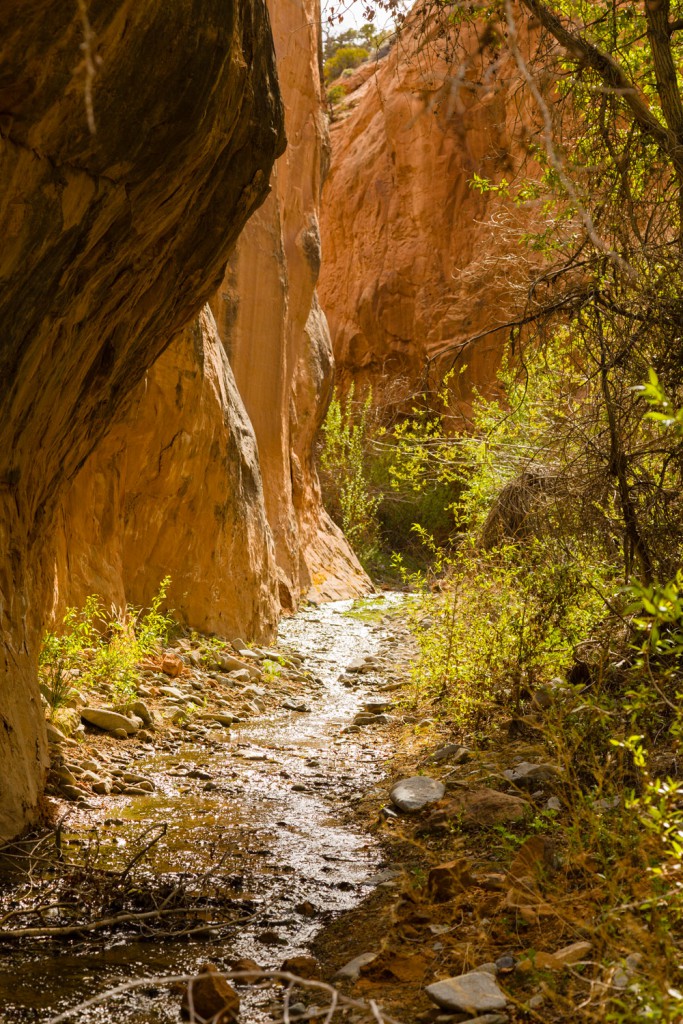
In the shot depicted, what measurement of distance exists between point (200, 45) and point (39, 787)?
3529 millimetres

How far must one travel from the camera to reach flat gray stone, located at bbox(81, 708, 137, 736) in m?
5.95

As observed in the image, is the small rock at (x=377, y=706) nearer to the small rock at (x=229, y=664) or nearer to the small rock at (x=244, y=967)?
the small rock at (x=229, y=664)

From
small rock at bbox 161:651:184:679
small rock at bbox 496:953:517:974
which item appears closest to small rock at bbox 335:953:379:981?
small rock at bbox 496:953:517:974

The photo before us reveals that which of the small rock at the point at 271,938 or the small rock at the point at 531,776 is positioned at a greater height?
the small rock at the point at 531,776

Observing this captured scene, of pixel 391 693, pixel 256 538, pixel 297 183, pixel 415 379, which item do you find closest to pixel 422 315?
pixel 415 379

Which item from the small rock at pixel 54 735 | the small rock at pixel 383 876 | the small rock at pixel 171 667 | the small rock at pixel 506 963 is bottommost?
the small rock at pixel 383 876

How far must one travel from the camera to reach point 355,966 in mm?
3113

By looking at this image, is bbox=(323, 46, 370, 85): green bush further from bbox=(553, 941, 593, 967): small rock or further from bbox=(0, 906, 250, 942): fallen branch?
bbox=(553, 941, 593, 967): small rock

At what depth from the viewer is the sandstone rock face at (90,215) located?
3.50 m

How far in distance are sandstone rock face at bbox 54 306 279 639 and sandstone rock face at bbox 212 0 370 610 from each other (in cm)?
268

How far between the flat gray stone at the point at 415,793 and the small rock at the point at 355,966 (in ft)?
5.29

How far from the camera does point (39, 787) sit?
14.6 ft

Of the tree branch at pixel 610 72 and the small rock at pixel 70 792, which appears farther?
the small rock at pixel 70 792

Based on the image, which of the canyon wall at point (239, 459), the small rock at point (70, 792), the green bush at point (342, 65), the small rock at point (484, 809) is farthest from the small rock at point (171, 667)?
the green bush at point (342, 65)
